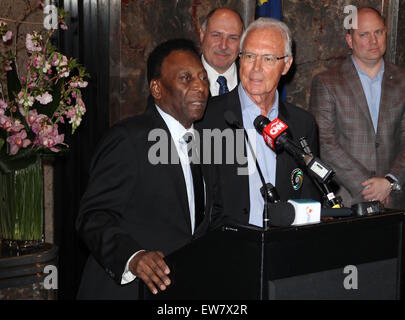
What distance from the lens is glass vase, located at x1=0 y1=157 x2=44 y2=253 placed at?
3217 mm

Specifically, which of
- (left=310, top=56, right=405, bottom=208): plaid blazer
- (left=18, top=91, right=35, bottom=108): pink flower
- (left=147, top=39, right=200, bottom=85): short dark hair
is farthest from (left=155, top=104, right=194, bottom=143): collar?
(left=310, top=56, right=405, bottom=208): plaid blazer

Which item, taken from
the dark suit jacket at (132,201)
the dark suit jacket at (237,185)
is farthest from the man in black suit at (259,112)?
the dark suit jacket at (132,201)

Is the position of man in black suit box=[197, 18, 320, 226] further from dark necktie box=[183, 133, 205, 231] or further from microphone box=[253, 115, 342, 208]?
microphone box=[253, 115, 342, 208]

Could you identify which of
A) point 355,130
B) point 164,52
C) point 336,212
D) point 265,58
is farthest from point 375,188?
point 336,212

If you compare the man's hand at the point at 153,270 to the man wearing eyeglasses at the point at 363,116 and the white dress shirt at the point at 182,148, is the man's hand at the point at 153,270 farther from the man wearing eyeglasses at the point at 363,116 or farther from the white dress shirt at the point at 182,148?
the man wearing eyeglasses at the point at 363,116

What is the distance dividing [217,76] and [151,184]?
Answer: 175 centimetres

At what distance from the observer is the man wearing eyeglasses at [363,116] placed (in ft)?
13.2

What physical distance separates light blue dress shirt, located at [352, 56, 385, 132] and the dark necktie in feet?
6.44

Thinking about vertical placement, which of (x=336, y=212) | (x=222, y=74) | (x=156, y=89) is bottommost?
(x=336, y=212)

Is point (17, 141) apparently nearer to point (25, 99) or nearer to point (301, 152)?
point (25, 99)

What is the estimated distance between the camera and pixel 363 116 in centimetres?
412

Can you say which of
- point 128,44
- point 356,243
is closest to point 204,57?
point 128,44
